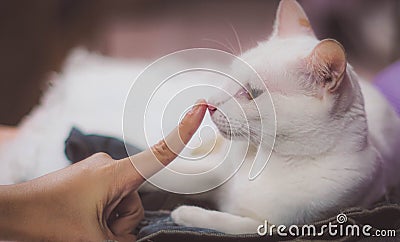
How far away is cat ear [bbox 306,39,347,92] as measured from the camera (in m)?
0.51

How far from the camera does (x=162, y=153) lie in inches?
21.4

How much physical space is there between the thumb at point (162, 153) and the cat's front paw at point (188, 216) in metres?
0.05

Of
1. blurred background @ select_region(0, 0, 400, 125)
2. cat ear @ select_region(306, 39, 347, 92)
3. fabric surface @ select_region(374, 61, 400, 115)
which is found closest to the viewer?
cat ear @ select_region(306, 39, 347, 92)

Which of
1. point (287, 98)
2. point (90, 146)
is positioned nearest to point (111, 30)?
point (90, 146)

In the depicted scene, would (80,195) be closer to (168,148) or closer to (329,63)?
(168,148)

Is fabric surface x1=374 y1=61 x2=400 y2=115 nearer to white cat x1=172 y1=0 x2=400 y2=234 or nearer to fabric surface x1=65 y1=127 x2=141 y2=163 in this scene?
white cat x1=172 y1=0 x2=400 y2=234

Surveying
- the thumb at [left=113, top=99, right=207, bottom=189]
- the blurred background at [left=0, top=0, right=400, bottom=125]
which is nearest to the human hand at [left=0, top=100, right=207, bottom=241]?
the thumb at [left=113, top=99, right=207, bottom=189]

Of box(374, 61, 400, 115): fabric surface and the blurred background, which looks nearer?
box(374, 61, 400, 115): fabric surface

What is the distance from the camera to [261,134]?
55cm

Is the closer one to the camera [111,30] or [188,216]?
[188,216]

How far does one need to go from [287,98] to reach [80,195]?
0.20 metres

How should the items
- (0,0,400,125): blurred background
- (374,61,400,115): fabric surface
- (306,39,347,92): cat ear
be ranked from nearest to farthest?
(306,39,347,92): cat ear → (374,61,400,115): fabric surface → (0,0,400,125): blurred background

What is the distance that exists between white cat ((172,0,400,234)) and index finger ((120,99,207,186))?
2 cm

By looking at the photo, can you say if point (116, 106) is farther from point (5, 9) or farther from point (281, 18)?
point (5, 9)
